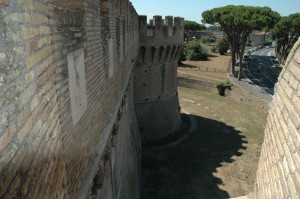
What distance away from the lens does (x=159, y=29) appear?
1947 centimetres

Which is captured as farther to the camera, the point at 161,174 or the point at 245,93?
the point at 245,93

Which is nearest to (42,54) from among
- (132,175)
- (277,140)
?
(277,140)

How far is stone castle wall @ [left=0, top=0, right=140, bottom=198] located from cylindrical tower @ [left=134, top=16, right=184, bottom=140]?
13035mm

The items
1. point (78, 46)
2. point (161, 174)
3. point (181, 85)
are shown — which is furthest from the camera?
point (181, 85)

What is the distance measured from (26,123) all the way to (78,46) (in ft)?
6.96

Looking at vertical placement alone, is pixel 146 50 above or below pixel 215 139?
above

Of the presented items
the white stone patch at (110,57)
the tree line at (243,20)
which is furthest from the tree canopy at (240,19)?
the white stone patch at (110,57)

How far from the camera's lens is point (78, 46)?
4234 millimetres

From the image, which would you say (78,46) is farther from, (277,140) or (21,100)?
(277,140)

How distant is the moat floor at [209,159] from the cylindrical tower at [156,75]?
1738 millimetres

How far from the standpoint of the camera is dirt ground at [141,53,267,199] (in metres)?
14.3

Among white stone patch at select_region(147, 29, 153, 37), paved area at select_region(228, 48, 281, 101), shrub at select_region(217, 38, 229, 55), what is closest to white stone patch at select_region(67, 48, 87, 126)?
white stone patch at select_region(147, 29, 153, 37)

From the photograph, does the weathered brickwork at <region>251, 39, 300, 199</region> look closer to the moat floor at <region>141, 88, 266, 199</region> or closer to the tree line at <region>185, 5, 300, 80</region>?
the moat floor at <region>141, 88, 266, 199</region>

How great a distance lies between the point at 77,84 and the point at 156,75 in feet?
52.9
